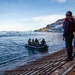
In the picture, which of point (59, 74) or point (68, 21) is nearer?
point (59, 74)

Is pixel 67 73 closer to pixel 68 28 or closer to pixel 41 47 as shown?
pixel 68 28

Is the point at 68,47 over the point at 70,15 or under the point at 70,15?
under

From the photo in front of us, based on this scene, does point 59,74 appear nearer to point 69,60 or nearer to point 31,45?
point 69,60

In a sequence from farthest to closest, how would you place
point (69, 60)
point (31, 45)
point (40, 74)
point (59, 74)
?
point (31, 45), point (69, 60), point (40, 74), point (59, 74)

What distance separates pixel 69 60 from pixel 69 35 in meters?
1.33

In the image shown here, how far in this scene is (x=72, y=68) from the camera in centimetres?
830

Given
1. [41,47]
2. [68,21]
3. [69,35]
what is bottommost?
[41,47]

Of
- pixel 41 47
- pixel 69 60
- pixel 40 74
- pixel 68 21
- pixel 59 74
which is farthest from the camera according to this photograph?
pixel 41 47

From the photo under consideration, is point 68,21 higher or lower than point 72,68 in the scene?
higher

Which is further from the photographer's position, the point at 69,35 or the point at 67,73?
the point at 69,35

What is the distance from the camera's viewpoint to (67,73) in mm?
7562

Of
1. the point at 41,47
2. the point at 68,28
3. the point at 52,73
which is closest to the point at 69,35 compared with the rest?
the point at 68,28

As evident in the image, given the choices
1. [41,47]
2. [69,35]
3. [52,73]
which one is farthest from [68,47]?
[41,47]

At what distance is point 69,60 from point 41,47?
→ 2695 centimetres
